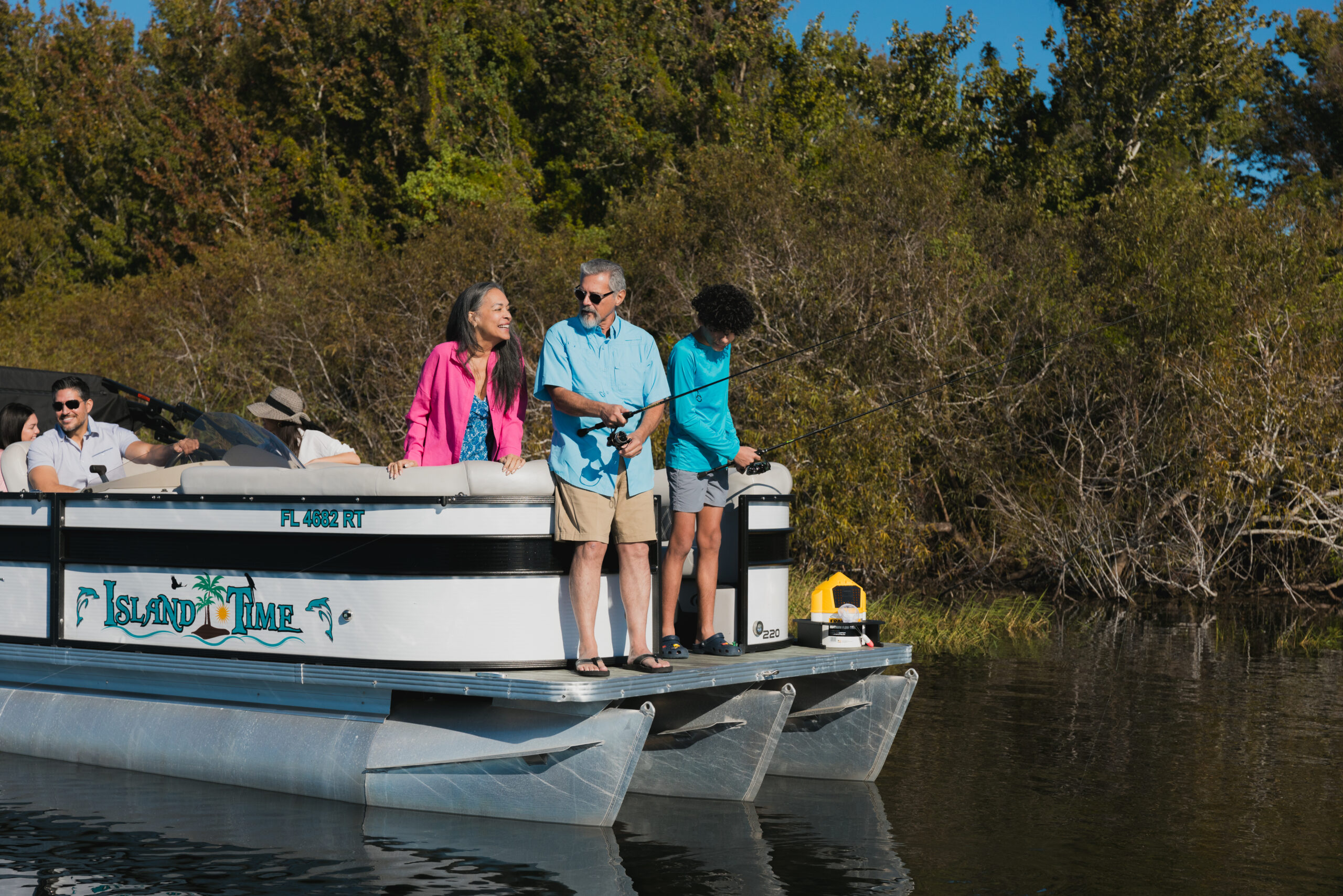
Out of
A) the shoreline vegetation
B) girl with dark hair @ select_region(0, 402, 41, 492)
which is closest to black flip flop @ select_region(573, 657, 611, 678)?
girl with dark hair @ select_region(0, 402, 41, 492)

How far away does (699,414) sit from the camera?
21.4 feet

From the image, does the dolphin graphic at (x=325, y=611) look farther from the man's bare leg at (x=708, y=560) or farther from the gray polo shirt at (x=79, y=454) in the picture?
the gray polo shirt at (x=79, y=454)

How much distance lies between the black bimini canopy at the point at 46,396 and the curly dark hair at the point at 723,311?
193 inches

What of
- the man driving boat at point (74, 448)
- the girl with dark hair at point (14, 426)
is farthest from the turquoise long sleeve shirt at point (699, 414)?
the girl with dark hair at point (14, 426)

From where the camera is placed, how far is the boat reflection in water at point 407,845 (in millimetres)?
5363

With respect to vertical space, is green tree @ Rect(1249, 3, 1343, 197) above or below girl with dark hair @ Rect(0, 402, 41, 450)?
above

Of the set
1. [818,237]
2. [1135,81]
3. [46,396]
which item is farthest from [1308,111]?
[46,396]

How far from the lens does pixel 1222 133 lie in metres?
29.2

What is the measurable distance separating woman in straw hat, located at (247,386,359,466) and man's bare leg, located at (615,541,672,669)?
2404 millimetres

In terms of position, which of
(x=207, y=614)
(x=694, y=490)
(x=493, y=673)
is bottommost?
Result: (x=493, y=673)

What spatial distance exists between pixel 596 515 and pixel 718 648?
1.05 meters

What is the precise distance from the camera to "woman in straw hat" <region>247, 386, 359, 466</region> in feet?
26.4

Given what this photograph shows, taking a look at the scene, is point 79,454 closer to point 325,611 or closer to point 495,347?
point 325,611

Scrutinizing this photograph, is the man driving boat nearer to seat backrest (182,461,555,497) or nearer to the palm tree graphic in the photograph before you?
the palm tree graphic
